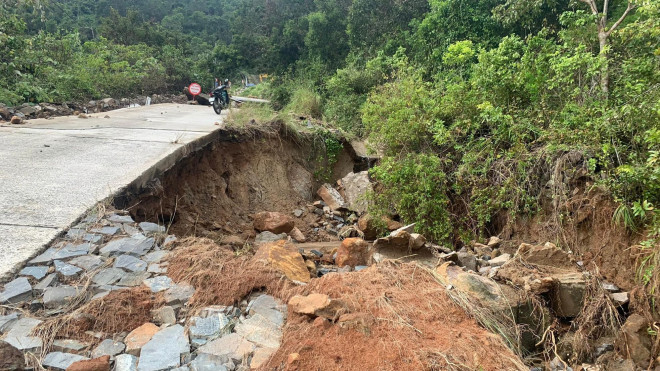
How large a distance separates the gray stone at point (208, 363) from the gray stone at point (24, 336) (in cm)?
97

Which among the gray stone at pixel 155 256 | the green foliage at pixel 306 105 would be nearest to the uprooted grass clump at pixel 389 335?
the gray stone at pixel 155 256

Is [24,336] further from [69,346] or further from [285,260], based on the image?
[285,260]

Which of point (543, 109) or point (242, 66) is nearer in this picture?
point (543, 109)

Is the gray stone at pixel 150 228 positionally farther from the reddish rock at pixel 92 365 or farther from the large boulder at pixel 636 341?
the large boulder at pixel 636 341

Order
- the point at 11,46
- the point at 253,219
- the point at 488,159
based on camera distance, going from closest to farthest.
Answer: the point at 488,159 → the point at 253,219 → the point at 11,46

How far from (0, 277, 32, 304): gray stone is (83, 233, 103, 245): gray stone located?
2.21 feet

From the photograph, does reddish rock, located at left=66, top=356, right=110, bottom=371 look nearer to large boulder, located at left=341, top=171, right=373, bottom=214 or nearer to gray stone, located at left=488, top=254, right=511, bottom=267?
gray stone, located at left=488, top=254, right=511, bottom=267

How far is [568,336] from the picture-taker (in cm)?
388

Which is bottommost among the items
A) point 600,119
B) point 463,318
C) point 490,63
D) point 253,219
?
point 253,219

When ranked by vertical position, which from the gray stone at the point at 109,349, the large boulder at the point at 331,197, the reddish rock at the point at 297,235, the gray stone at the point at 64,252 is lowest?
the reddish rock at the point at 297,235

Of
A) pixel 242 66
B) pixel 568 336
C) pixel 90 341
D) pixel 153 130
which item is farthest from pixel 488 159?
pixel 242 66

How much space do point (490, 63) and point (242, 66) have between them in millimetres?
20086

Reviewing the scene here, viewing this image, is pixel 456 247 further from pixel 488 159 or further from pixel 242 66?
pixel 242 66

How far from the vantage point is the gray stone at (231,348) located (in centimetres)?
253
